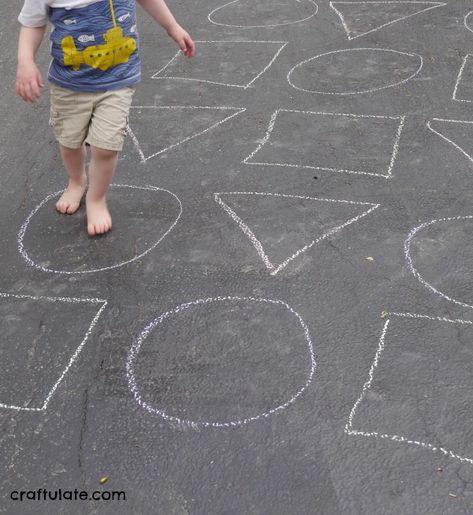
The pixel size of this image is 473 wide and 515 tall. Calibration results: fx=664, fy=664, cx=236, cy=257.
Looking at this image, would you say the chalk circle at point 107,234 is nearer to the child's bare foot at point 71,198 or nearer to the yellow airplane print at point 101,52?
the child's bare foot at point 71,198

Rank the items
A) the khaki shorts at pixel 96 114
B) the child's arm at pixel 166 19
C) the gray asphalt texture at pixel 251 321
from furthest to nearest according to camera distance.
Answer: the child's arm at pixel 166 19, the khaki shorts at pixel 96 114, the gray asphalt texture at pixel 251 321

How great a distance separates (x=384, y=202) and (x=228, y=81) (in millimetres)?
1828

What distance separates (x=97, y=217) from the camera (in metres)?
3.03

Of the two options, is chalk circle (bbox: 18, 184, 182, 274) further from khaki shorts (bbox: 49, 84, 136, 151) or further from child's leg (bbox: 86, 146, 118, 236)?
khaki shorts (bbox: 49, 84, 136, 151)

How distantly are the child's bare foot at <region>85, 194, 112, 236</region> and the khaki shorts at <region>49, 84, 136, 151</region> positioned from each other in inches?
10.8

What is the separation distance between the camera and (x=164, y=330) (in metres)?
2.44

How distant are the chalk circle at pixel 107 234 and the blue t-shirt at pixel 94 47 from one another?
0.57m

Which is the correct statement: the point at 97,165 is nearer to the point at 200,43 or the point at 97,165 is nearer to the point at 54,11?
the point at 54,11

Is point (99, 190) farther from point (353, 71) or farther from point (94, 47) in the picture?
point (353, 71)

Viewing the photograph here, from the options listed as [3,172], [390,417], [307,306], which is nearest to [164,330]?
[307,306]

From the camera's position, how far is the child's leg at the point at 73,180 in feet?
10.3

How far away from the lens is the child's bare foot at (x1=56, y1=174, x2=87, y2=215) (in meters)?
3.17

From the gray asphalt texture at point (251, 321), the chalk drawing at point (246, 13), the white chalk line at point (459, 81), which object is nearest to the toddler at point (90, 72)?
the gray asphalt texture at point (251, 321)

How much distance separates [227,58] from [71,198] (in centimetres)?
214
